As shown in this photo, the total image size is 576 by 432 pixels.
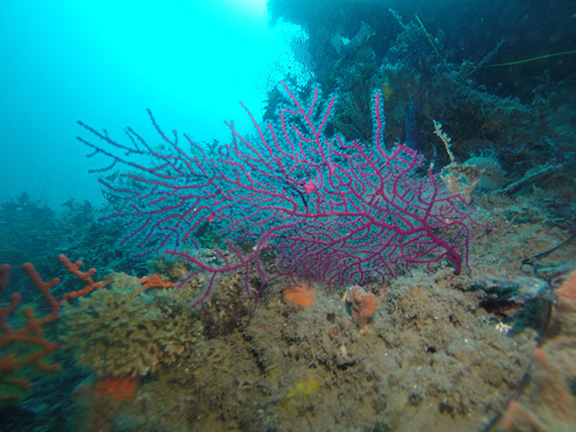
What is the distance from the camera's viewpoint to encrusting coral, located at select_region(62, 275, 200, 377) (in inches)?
96.7

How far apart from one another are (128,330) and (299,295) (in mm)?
1950

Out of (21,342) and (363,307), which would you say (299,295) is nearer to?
(363,307)

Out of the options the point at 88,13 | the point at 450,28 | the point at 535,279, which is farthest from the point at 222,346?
the point at 88,13

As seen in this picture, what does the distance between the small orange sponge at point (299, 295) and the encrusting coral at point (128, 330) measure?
1162 mm

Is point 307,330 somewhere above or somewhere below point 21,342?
below

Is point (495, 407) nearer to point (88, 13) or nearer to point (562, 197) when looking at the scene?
point (562, 197)

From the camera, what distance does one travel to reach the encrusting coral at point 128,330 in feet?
8.06

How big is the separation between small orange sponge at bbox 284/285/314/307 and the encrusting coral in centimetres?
116

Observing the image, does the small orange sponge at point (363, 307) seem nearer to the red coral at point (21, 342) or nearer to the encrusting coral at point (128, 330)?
the encrusting coral at point (128, 330)

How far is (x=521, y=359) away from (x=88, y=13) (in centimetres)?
15953

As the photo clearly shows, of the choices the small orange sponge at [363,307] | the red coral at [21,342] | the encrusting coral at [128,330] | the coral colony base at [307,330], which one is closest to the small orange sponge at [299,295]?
the coral colony base at [307,330]

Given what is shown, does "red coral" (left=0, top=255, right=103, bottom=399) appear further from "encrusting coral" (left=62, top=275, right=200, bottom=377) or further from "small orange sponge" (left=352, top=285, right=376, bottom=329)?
"small orange sponge" (left=352, top=285, right=376, bottom=329)

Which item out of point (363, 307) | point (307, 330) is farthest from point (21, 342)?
point (363, 307)

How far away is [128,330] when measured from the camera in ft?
8.54
